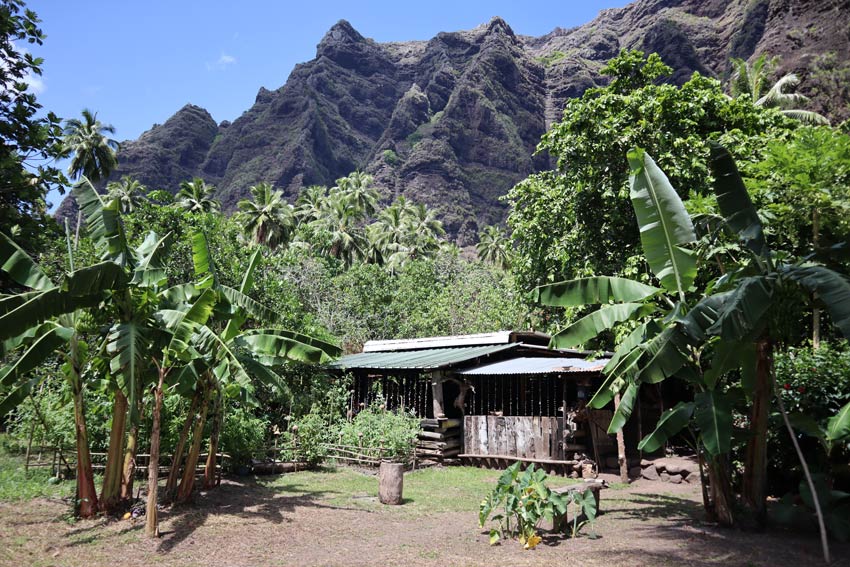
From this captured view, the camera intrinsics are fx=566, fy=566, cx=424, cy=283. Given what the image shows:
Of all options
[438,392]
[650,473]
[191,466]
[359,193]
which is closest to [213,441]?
[191,466]

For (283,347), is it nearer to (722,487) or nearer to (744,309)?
(744,309)

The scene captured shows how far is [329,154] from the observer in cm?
11394

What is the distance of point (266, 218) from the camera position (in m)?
42.8

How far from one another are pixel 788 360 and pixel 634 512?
12.4 feet

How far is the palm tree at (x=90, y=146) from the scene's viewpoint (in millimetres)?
39625

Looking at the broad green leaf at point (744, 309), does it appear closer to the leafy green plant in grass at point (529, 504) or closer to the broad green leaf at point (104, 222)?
the leafy green plant in grass at point (529, 504)

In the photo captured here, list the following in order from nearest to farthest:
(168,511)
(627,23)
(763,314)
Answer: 1. (763,314)
2. (168,511)
3. (627,23)

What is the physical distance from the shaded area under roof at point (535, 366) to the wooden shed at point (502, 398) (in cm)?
3

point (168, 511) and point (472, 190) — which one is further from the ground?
point (472, 190)

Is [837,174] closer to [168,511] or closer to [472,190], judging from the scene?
[168,511]

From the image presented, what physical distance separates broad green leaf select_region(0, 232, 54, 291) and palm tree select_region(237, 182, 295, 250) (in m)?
34.7

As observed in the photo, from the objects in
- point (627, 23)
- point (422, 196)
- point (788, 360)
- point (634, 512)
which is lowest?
point (634, 512)

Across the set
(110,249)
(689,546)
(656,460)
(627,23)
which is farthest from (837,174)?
(627,23)

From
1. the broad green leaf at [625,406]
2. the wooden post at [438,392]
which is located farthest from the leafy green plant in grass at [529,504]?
the wooden post at [438,392]
